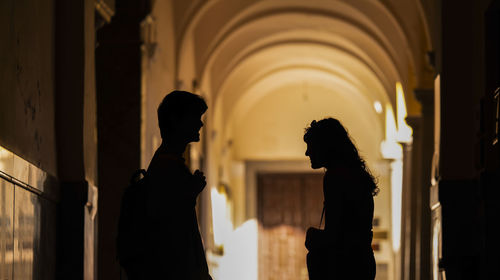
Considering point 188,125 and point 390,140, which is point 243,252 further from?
point 188,125

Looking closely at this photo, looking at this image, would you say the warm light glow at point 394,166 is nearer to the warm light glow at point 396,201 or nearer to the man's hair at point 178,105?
the warm light glow at point 396,201

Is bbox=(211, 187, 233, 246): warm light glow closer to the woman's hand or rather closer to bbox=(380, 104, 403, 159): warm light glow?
bbox=(380, 104, 403, 159): warm light glow

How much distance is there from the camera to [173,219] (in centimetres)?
425

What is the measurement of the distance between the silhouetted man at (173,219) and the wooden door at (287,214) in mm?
24674

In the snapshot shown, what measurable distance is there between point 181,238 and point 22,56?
3118 mm

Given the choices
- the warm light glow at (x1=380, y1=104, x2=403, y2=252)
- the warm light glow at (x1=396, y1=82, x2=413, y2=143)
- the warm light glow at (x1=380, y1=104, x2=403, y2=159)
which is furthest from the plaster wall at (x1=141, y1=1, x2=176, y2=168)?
the warm light glow at (x1=380, y1=104, x2=403, y2=159)

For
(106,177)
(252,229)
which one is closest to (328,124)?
(106,177)

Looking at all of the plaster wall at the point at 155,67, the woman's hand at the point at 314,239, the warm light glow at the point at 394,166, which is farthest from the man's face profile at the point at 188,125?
the warm light glow at the point at 394,166

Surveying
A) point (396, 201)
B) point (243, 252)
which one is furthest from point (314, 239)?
point (243, 252)

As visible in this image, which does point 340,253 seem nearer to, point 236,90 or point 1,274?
point 1,274

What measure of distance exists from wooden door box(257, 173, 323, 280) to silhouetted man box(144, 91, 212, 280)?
81.0 ft

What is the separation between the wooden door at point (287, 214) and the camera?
2895 centimetres

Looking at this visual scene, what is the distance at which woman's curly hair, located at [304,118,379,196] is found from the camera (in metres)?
5.37

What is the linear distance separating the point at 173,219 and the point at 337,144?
1.45 metres
